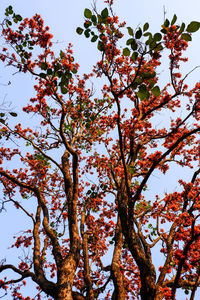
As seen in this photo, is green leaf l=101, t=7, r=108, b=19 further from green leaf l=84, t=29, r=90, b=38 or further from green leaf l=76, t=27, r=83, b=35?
green leaf l=76, t=27, r=83, b=35

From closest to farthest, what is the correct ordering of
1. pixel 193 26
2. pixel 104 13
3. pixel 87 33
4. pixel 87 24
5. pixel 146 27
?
1. pixel 193 26
2. pixel 146 27
3. pixel 104 13
4. pixel 87 24
5. pixel 87 33

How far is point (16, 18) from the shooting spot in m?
4.12

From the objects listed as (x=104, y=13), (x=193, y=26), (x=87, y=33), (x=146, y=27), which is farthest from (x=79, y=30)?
(x=193, y=26)

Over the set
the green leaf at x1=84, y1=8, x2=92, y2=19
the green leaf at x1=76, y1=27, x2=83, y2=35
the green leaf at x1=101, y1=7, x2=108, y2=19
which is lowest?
the green leaf at x1=101, y1=7, x2=108, y2=19

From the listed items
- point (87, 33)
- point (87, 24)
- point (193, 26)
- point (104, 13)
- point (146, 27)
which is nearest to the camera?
point (193, 26)

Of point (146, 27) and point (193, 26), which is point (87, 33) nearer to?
point (146, 27)

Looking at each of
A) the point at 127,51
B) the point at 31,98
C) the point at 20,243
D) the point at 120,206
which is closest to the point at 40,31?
the point at 31,98

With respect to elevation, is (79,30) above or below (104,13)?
above

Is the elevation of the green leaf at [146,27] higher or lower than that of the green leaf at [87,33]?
lower

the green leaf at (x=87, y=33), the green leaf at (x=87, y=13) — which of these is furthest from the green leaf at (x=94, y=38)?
the green leaf at (x=87, y=13)

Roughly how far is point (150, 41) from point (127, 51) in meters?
0.27

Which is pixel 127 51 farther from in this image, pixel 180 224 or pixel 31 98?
pixel 31 98

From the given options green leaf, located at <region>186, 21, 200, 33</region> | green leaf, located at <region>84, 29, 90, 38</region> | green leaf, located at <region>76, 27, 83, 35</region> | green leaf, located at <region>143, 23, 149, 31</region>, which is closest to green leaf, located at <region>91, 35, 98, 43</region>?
green leaf, located at <region>84, 29, 90, 38</region>

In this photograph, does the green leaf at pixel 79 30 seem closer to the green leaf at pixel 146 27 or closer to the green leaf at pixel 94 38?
the green leaf at pixel 94 38
